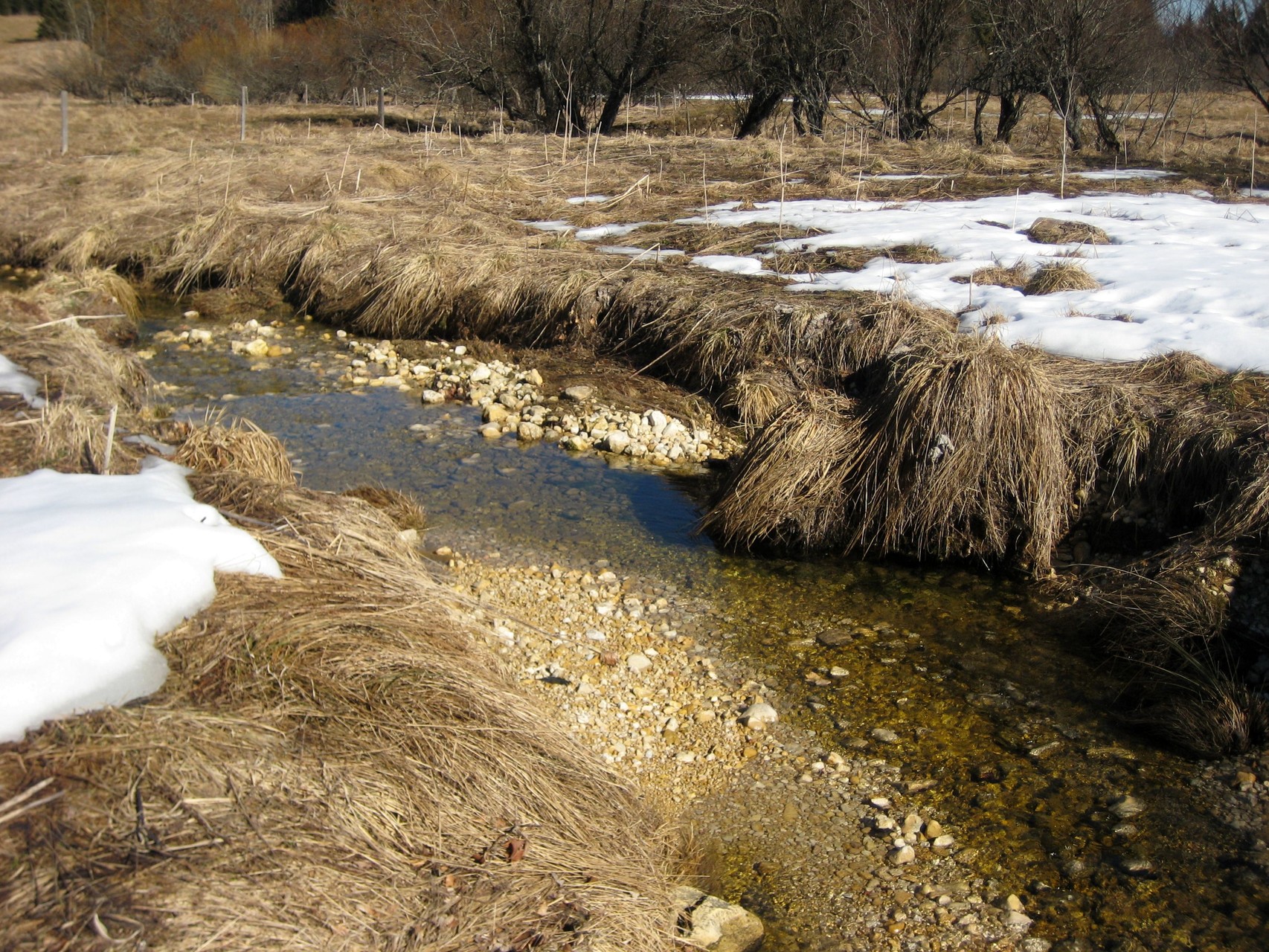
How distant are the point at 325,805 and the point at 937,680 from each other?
278 cm

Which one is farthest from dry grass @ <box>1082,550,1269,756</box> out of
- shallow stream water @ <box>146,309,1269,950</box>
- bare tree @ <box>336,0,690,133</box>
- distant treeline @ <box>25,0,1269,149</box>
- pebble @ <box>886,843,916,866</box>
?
bare tree @ <box>336,0,690,133</box>

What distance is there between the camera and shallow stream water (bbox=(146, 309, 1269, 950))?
3.18 metres

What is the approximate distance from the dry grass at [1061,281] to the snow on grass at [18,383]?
6.44 m

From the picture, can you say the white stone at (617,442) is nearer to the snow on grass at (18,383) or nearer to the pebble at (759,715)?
the pebble at (759,715)

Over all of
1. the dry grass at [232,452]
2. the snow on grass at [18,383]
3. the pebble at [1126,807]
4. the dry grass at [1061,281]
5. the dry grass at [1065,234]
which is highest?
the dry grass at [1065,234]

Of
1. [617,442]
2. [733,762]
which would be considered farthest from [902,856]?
[617,442]

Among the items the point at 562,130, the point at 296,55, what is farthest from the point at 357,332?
the point at 296,55

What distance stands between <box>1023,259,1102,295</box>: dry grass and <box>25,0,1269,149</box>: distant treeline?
784 cm

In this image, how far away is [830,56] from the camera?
17.4 metres

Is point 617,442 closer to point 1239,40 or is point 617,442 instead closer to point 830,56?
point 830,56

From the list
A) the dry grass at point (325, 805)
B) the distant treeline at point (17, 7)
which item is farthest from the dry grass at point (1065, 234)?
the distant treeline at point (17, 7)

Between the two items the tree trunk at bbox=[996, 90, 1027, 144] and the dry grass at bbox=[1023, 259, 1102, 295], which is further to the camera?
the tree trunk at bbox=[996, 90, 1027, 144]

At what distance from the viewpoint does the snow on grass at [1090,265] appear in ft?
20.9

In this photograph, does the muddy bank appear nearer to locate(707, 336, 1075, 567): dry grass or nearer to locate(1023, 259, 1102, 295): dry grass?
locate(707, 336, 1075, 567): dry grass
